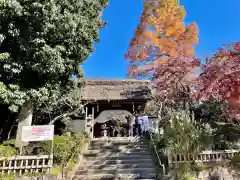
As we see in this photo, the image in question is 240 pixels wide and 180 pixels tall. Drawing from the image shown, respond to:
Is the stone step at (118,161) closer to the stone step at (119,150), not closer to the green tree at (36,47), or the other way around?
the stone step at (119,150)

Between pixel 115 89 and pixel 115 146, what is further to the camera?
pixel 115 89

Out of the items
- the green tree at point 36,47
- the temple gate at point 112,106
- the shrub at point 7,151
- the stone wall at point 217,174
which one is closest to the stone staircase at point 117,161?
the stone wall at point 217,174

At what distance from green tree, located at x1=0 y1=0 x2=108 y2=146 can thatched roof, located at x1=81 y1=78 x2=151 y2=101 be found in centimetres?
506

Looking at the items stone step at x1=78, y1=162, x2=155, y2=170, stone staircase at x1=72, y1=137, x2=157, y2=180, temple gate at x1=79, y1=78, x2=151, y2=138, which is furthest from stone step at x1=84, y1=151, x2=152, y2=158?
temple gate at x1=79, y1=78, x2=151, y2=138

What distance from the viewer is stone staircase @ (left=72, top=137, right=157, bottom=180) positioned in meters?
8.00

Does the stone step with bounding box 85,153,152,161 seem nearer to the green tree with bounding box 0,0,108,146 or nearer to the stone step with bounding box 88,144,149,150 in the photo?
the stone step with bounding box 88,144,149,150

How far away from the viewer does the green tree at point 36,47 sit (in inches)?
331

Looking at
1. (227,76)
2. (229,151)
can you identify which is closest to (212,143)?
(229,151)

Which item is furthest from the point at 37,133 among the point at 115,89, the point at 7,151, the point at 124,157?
the point at 115,89

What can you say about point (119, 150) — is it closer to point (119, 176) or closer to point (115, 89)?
point (119, 176)

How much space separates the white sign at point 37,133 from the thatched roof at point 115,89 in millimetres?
6583

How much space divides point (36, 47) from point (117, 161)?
5.44 metres

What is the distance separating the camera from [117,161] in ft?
29.8

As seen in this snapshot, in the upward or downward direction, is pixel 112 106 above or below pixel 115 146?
above
